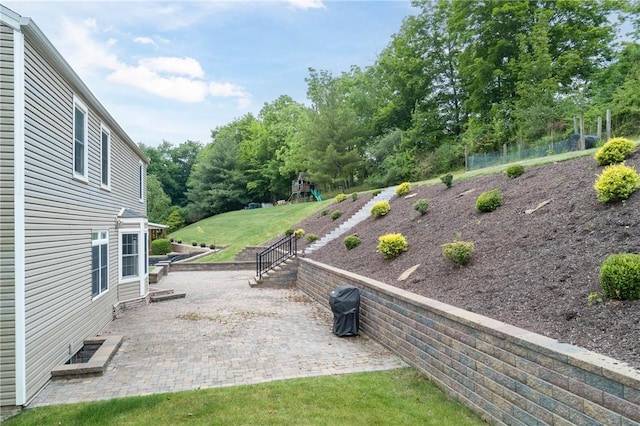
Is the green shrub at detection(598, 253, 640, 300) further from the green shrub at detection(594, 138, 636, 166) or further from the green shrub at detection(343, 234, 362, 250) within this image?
the green shrub at detection(343, 234, 362, 250)

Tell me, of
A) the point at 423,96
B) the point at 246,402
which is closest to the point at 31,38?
the point at 246,402

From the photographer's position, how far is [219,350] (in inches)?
251

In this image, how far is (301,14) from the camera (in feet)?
38.5

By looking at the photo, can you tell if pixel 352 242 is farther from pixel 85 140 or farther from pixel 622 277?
pixel 622 277

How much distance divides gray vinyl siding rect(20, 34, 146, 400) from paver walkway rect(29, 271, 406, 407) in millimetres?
677

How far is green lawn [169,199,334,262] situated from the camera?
22.2 metres

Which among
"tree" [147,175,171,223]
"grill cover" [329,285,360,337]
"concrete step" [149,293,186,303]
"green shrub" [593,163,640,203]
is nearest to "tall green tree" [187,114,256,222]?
"tree" [147,175,171,223]

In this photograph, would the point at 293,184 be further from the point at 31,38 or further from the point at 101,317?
the point at 31,38

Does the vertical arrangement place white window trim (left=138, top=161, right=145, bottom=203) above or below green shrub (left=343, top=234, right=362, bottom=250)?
above

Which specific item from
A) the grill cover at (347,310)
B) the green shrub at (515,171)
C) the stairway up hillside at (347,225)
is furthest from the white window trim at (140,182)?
the green shrub at (515,171)

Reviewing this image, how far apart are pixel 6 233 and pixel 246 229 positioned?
2265 cm

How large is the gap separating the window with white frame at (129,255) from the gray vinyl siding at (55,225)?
193 cm

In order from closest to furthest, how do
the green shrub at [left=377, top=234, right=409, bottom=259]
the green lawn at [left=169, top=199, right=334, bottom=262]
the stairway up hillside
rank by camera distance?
the green shrub at [left=377, top=234, right=409, bottom=259]
the stairway up hillside
the green lawn at [left=169, top=199, right=334, bottom=262]

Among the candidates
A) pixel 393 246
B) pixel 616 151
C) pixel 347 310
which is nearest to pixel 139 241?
pixel 347 310
